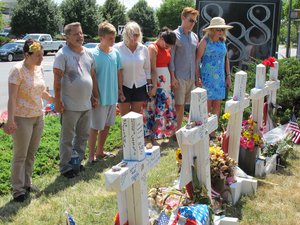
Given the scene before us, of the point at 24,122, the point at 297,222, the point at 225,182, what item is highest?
the point at 24,122

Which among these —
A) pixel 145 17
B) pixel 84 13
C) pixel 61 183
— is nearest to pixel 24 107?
pixel 61 183

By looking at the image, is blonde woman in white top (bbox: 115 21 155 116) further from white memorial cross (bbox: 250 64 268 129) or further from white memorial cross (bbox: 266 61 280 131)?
white memorial cross (bbox: 266 61 280 131)

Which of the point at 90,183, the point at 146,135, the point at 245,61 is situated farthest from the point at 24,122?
the point at 245,61

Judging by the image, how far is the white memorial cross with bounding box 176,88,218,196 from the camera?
10.7 feet

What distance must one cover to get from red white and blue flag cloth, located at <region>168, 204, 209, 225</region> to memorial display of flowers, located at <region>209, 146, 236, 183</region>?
3.05 ft

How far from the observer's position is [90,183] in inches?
188

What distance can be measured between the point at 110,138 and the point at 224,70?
75.9 inches

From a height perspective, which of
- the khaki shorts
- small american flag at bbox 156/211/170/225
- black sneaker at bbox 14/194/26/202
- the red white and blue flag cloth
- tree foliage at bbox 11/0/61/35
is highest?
tree foliage at bbox 11/0/61/35

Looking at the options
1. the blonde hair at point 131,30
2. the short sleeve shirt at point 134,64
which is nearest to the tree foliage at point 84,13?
the short sleeve shirt at point 134,64

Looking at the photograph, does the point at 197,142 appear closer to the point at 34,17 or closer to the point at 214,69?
the point at 214,69

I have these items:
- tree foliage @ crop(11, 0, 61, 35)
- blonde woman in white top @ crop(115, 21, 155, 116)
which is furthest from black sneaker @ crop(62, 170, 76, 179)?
tree foliage @ crop(11, 0, 61, 35)

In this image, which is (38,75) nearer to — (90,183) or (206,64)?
(90,183)

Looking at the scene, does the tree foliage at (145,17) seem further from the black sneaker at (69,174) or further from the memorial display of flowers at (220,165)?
the memorial display of flowers at (220,165)

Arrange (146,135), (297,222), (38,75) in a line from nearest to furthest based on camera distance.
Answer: (297,222)
(38,75)
(146,135)
